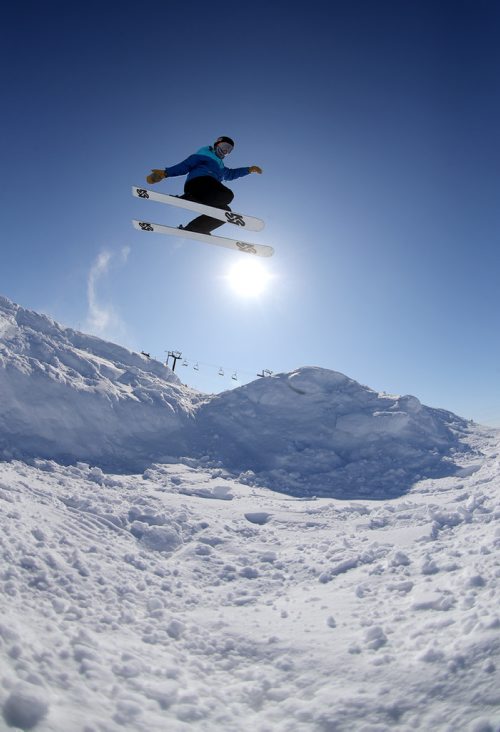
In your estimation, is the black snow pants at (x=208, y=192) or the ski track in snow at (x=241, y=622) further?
the black snow pants at (x=208, y=192)

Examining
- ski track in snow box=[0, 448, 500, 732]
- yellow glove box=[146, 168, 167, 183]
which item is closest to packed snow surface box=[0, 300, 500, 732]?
ski track in snow box=[0, 448, 500, 732]

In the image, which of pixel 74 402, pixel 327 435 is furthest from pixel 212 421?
pixel 74 402

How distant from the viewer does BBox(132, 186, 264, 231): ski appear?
9500 mm

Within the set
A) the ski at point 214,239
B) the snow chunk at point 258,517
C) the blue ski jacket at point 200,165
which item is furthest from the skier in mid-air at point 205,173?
the snow chunk at point 258,517

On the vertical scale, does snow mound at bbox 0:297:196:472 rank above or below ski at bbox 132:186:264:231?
below

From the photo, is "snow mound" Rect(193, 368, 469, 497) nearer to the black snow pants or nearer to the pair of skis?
the pair of skis

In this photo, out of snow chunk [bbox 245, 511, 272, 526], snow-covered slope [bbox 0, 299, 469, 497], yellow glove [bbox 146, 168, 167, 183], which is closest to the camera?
yellow glove [bbox 146, 168, 167, 183]

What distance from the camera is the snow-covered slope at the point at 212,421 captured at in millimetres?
16781

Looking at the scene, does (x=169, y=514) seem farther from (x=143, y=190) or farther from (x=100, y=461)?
(x=143, y=190)

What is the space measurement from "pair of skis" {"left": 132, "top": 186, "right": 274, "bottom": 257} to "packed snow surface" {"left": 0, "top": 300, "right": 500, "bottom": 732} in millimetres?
7630

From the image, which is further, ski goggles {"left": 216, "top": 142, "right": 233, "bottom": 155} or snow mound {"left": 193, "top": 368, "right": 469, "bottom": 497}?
snow mound {"left": 193, "top": 368, "right": 469, "bottom": 497}

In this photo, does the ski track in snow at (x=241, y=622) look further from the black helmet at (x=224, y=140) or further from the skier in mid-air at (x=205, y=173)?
the black helmet at (x=224, y=140)

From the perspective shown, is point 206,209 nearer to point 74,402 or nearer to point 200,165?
point 200,165

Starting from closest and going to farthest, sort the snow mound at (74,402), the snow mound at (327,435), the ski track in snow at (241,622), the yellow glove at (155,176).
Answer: the ski track in snow at (241,622) → the yellow glove at (155,176) → the snow mound at (74,402) → the snow mound at (327,435)
